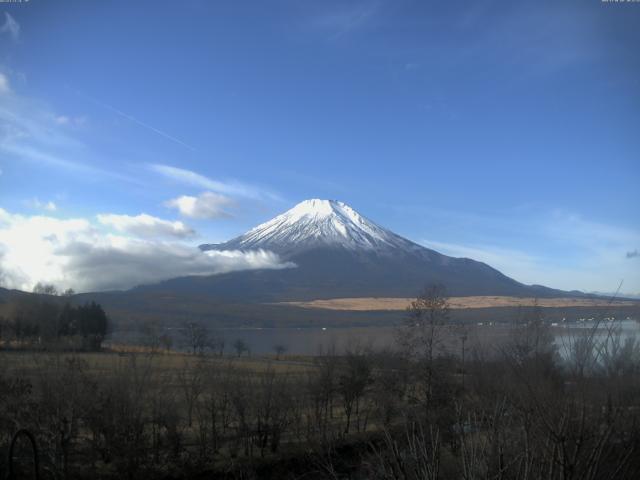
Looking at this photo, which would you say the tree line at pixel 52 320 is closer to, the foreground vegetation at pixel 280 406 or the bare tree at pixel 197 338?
the bare tree at pixel 197 338

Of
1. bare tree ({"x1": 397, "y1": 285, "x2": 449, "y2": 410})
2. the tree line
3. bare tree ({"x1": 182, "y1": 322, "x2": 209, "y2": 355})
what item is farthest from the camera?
bare tree ({"x1": 182, "y1": 322, "x2": 209, "y2": 355})

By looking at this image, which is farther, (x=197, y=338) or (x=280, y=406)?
(x=197, y=338)

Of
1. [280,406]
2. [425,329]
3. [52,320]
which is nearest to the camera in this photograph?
[280,406]

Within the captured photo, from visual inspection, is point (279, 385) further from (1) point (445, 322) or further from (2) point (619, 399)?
(2) point (619, 399)

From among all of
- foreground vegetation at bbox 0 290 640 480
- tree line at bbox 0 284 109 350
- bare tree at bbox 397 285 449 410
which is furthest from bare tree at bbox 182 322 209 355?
foreground vegetation at bbox 0 290 640 480

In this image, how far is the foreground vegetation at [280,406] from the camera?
8.68 meters

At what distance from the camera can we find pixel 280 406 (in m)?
26.5

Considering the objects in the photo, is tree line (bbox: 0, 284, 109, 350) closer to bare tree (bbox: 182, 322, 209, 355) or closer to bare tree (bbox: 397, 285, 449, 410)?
bare tree (bbox: 182, 322, 209, 355)

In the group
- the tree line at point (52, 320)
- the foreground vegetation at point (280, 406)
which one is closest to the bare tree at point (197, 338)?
the tree line at point (52, 320)

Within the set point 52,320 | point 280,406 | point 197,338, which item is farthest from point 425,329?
point 197,338

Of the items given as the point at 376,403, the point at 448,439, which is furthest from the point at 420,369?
the point at 448,439

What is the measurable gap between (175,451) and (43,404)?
212 inches

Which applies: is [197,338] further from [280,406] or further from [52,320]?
[280,406]

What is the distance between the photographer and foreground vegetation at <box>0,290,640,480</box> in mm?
8680
